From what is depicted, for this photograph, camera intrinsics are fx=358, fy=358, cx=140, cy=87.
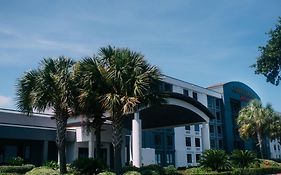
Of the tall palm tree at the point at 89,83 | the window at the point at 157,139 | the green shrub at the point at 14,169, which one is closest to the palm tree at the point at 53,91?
the tall palm tree at the point at 89,83

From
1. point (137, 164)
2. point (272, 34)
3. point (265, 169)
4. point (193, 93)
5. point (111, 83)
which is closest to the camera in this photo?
point (111, 83)


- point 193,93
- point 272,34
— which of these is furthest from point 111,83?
point 193,93

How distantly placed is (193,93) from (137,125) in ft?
131

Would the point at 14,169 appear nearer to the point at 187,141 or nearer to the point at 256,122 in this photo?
the point at 256,122

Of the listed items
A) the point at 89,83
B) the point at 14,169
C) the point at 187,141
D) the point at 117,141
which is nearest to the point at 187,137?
the point at 187,141

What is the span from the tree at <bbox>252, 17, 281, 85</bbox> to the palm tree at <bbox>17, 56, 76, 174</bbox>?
14887 mm

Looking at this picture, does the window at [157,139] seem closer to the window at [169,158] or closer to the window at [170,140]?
the window at [170,140]

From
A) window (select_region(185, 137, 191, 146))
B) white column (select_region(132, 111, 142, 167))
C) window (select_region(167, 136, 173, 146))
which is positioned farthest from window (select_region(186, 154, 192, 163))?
white column (select_region(132, 111, 142, 167))

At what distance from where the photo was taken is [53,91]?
23.8 meters

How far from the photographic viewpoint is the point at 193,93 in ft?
210

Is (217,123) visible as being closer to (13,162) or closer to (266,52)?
(266,52)

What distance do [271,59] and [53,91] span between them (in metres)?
16.7

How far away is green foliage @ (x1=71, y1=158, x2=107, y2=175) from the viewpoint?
73.4ft

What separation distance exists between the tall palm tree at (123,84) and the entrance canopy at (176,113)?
5259 mm
